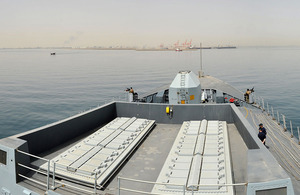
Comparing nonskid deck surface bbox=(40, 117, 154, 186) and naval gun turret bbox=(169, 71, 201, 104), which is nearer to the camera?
nonskid deck surface bbox=(40, 117, 154, 186)

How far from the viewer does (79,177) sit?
22.3 ft

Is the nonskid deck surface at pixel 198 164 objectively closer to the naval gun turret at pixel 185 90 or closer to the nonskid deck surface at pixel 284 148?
the nonskid deck surface at pixel 284 148

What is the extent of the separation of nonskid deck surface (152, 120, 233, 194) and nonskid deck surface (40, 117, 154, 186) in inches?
61.7

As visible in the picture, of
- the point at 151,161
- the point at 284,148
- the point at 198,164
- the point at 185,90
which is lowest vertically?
the point at 284,148

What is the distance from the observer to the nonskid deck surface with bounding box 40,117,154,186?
6958 mm

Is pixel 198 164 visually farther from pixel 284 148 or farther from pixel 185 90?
pixel 185 90

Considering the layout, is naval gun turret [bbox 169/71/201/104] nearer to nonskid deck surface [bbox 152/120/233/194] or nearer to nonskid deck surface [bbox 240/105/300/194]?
nonskid deck surface [bbox 240/105/300/194]

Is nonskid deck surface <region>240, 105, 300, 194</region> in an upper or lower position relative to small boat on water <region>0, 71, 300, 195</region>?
lower

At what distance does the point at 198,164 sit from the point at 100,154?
313cm

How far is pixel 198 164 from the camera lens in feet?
23.8

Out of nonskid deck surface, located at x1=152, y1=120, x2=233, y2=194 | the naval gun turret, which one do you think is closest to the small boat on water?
nonskid deck surface, located at x1=152, y1=120, x2=233, y2=194

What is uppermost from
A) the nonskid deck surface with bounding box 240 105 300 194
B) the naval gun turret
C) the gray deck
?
the naval gun turret

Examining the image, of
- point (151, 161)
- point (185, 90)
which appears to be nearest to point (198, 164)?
point (151, 161)

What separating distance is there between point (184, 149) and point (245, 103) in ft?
69.4
